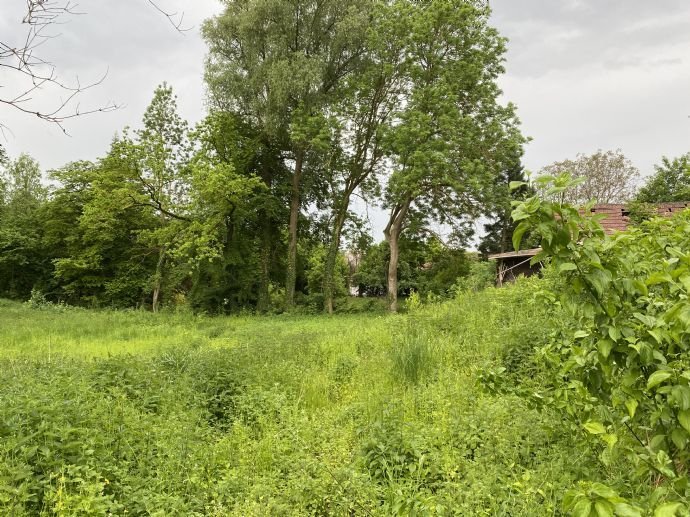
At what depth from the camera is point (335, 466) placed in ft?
12.5

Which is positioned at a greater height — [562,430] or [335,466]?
[562,430]

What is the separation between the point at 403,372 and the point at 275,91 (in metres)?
16.6

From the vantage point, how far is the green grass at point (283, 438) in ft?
10.9

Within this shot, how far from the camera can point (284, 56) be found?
65.9 feet

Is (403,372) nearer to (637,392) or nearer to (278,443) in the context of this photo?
(278,443)

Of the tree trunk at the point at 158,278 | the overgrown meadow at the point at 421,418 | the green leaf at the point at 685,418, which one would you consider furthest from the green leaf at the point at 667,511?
the tree trunk at the point at 158,278

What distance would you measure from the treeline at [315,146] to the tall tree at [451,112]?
0.07 metres

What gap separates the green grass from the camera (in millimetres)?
3314

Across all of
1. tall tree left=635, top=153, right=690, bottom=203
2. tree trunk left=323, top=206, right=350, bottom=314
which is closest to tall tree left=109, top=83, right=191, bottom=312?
tree trunk left=323, top=206, right=350, bottom=314

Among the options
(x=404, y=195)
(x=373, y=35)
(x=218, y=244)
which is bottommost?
(x=218, y=244)

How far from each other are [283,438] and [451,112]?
57.7 feet

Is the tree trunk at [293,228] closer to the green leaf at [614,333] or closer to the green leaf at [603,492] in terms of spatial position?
the green leaf at [614,333]

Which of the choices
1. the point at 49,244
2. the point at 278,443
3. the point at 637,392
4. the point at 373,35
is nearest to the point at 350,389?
the point at 278,443

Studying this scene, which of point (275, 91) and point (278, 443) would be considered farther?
point (275, 91)
